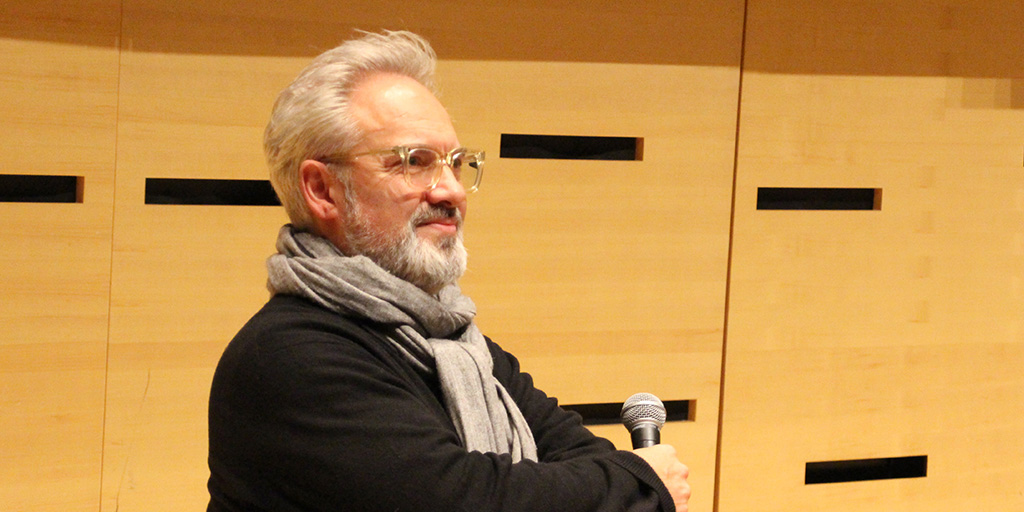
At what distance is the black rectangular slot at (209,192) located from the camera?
2.19 metres

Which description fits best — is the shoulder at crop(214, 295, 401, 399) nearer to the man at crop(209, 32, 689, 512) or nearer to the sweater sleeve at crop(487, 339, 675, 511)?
the man at crop(209, 32, 689, 512)

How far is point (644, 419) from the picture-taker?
4.89ft

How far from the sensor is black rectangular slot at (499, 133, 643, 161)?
7.86 ft

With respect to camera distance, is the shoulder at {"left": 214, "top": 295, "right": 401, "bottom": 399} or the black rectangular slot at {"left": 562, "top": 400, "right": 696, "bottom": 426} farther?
the black rectangular slot at {"left": 562, "top": 400, "right": 696, "bottom": 426}

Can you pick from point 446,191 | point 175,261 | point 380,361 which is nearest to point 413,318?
point 380,361

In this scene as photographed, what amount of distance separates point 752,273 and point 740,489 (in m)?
0.57

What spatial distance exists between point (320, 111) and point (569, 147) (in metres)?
1.11

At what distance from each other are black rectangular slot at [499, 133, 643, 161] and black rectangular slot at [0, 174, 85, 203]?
0.96m

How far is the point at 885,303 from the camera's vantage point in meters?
2.64

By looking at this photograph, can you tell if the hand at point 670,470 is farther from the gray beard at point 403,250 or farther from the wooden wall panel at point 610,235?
the wooden wall panel at point 610,235

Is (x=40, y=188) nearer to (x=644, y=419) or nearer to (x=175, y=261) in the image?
(x=175, y=261)

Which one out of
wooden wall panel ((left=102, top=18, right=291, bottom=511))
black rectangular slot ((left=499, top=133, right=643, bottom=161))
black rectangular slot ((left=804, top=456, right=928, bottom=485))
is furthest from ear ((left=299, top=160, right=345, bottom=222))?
black rectangular slot ((left=804, top=456, right=928, bottom=485))

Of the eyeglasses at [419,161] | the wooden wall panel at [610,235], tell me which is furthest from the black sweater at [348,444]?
the wooden wall panel at [610,235]

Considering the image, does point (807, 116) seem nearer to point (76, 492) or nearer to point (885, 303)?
point (885, 303)
